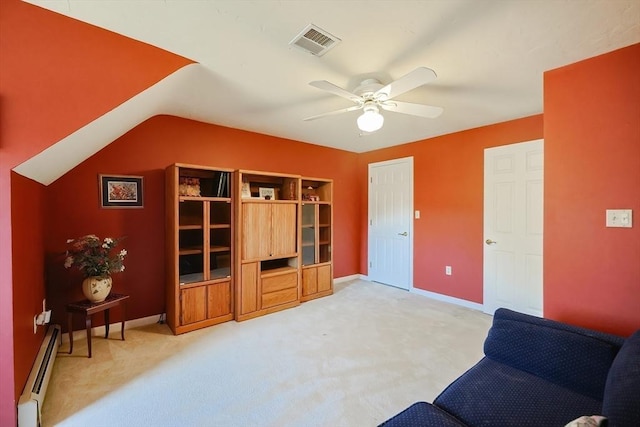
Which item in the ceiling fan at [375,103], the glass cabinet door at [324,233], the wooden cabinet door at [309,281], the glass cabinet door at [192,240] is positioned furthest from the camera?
the glass cabinet door at [324,233]

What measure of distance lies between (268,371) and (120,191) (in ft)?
7.64

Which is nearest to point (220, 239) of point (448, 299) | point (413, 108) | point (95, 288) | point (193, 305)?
point (193, 305)

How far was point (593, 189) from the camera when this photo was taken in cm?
192

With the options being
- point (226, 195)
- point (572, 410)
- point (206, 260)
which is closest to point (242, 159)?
point (226, 195)

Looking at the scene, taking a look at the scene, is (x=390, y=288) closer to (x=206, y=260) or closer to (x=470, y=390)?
(x=206, y=260)

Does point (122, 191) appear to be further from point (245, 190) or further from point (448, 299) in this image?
point (448, 299)

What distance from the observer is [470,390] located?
139 centimetres

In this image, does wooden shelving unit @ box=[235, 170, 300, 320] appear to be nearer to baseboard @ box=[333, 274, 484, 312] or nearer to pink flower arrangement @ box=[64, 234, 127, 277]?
pink flower arrangement @ box=[64, 234, 127, 277]

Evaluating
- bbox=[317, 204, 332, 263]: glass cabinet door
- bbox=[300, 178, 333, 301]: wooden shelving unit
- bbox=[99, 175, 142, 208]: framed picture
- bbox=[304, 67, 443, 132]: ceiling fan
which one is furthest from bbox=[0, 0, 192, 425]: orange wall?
bbox=[317, 204, 332, 263]: glass cabinet door

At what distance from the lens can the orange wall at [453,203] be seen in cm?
358

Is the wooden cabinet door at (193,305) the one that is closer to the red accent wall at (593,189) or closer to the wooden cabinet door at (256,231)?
the wooden cabinet door at (256,231)

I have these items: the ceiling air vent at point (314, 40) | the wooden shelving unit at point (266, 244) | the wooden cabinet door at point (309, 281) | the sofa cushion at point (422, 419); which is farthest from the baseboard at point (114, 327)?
the ceiling air vent at point (314, 40)

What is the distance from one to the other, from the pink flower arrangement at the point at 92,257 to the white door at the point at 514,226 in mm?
4112

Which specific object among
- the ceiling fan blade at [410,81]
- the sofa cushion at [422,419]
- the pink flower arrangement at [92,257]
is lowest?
the sofa cushion at [422,419]
